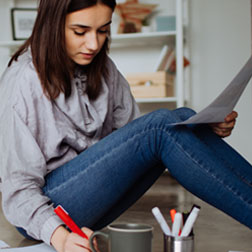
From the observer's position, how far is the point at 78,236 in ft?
3.00

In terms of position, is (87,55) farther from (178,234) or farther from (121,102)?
(178,234)

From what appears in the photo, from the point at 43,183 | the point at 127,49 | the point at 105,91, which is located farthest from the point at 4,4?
the point at 43,183

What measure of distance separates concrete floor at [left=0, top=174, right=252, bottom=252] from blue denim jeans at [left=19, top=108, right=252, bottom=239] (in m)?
0.31

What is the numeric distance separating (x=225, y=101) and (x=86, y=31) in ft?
1.39

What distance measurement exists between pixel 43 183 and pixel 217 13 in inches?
98.7

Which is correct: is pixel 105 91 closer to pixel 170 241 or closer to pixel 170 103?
pixel 170 241

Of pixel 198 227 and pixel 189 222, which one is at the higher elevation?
pixel 189 222

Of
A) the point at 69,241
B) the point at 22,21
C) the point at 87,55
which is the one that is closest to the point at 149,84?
the point at 22,21

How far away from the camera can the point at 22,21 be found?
11.2ft

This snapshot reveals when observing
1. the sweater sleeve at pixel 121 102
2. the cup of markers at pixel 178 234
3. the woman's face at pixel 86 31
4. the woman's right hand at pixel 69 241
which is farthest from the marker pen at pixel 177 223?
the sweater sleeve at pixel 121 102

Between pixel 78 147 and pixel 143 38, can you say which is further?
pixel 143 38

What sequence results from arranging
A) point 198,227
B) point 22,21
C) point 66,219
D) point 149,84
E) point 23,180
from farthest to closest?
point 22,21 → point 149,84 → point 198,227 → point 23,180 → point 66,219

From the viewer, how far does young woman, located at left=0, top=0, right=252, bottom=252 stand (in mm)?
1021

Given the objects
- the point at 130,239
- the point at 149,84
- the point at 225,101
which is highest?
the point at 225,101
